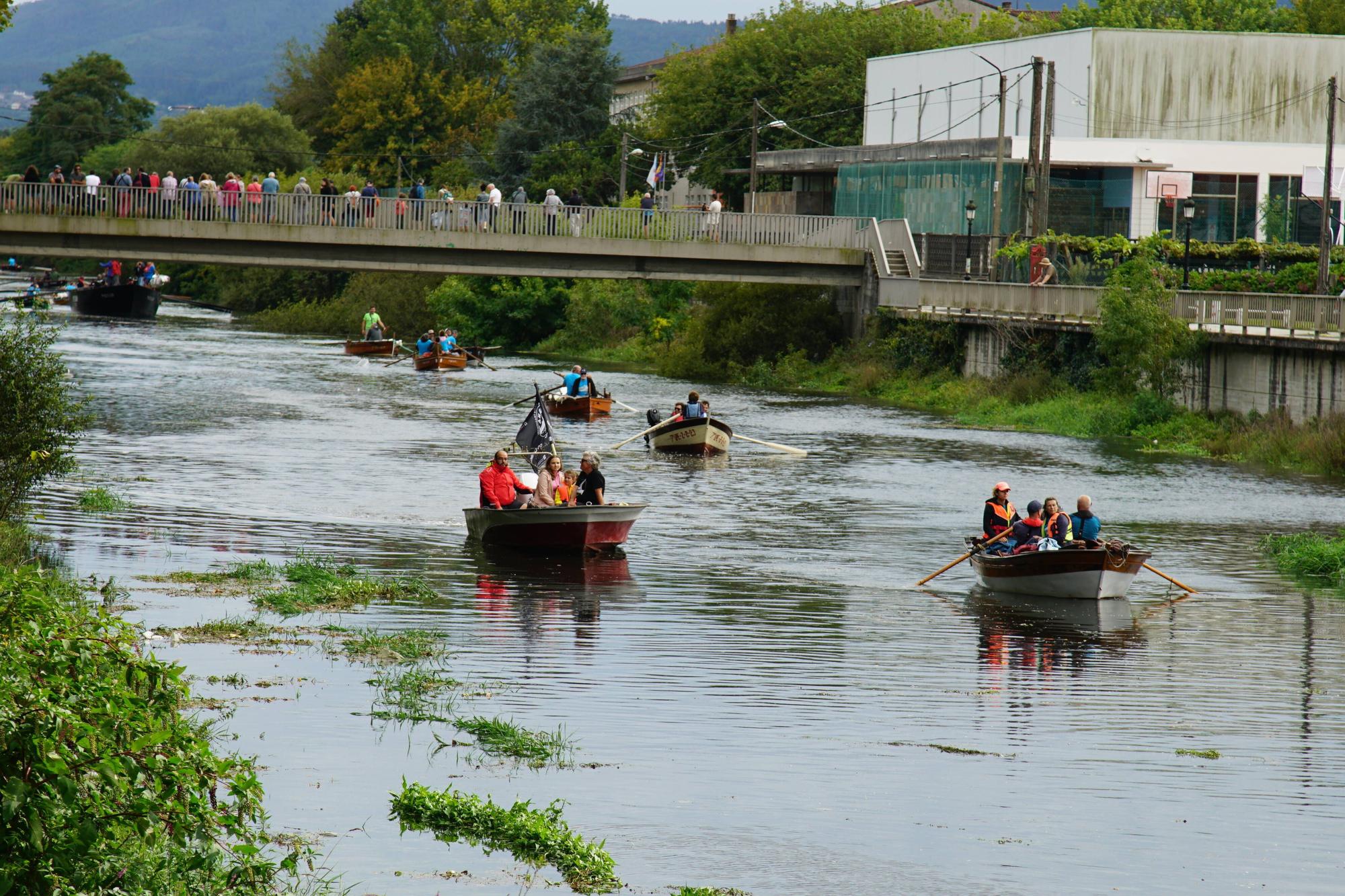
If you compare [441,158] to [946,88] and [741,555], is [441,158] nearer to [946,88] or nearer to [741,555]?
[946,88]

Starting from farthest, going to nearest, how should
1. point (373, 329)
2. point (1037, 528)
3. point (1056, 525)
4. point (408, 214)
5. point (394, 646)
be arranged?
point (373, 329) < point (408, 214) < point (1037, 528) < point (1056, 525) < point (394, 646)

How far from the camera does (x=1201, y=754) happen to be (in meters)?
14.1

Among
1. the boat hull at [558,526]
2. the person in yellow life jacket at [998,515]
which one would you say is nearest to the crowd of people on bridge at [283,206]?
the boat hull at [558,526]

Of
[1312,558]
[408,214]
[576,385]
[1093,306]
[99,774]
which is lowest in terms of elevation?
[1312,558]

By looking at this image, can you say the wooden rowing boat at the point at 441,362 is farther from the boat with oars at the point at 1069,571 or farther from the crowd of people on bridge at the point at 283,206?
the boat with oars at the point at 1069,571

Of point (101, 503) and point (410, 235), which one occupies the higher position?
point (410, 235)

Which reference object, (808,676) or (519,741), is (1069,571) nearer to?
(808,676)

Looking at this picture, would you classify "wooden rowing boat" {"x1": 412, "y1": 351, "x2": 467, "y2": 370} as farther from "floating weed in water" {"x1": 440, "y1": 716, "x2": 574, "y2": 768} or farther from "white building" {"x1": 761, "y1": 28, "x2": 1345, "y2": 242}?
"floating weed in water" {"x1": 440, "y1": 716, "x2": 574, "y2": 768}

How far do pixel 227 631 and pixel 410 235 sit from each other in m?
36.7

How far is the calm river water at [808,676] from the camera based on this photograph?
37.7ft

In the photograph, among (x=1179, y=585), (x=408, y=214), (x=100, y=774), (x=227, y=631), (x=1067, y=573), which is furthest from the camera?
(x=408, y=214)

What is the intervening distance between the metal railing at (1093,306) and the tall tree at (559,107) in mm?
46529

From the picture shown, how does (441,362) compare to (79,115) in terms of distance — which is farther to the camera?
(79,115)

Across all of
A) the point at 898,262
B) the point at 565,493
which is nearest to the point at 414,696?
the point at 565,493
